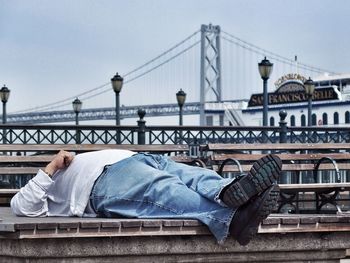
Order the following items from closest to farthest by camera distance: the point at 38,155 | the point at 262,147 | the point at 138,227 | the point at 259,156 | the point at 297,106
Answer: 1. the point at 138,227
2. the point at 38,155
3. the point at 259,156
4. the point at 262,147
5. the point at 297,106

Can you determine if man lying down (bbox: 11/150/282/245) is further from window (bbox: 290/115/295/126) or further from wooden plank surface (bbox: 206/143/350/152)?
window (bbox: 290/115/295/126)

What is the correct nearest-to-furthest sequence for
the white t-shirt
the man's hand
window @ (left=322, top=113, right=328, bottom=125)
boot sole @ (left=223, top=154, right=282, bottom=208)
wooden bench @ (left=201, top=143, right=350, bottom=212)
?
boot sole @ (left=223, top=154, right=282, bottom=208) → the white t-shirt → the man's hand → wooden bench @ (left=201, top=143, right=350, bottom=212) → window @ (left=322, top=113, right=328, bottom=125)

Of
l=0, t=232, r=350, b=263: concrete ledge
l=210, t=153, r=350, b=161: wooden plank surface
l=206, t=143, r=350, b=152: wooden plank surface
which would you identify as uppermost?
l=206, t=143, r=350, b=152: wooden plank surface

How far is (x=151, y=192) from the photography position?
576cm

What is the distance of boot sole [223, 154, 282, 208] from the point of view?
5.09 metres

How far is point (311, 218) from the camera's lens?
18.9ft

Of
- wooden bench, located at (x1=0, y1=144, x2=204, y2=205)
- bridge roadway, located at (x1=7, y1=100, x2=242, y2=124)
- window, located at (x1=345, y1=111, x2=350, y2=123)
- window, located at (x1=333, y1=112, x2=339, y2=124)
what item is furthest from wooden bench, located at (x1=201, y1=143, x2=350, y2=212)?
bridge roadway, located at (x1=7, y1=100, x2=242, y2=124)

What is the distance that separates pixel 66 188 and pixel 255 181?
1638 millimetres

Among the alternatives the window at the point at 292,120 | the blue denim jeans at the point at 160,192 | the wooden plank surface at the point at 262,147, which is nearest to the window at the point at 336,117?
the window at the point at 292,120

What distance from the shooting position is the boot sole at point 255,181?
5.09m

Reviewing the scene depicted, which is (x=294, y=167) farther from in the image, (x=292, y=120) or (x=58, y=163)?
(x=292, y=120)

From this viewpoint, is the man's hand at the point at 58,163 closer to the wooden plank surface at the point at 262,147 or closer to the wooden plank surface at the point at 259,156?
the wooden plank surface at the point at 259,156

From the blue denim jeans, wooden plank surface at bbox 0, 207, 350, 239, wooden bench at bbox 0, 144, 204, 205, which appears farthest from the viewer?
wooden bench at bbox 0, 144, 204, 205

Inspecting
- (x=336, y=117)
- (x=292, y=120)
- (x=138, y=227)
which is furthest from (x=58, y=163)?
(x=292, y=120)
